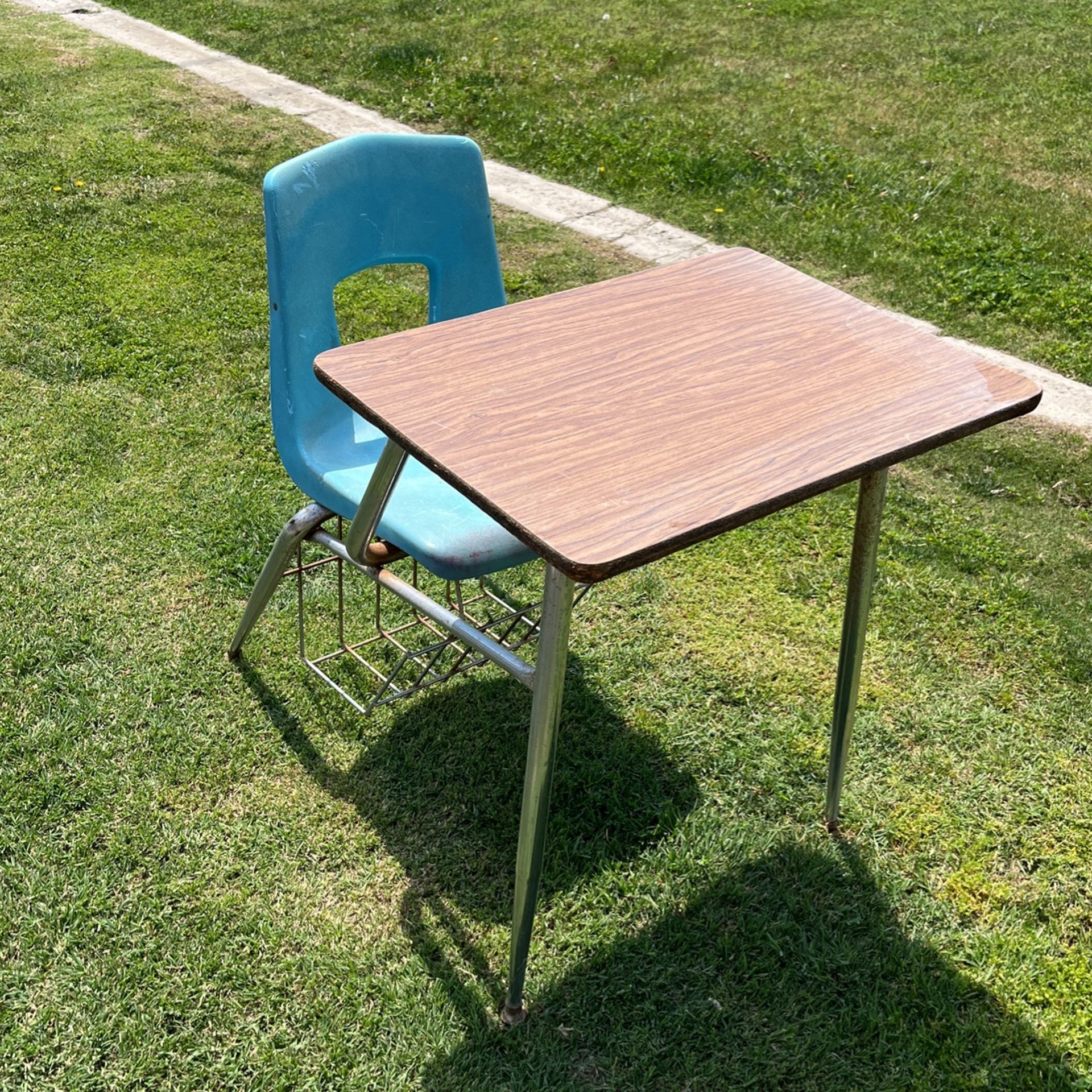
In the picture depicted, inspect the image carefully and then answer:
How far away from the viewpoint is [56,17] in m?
8.45

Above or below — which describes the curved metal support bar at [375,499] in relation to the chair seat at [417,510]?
above

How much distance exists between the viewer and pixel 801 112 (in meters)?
6.49

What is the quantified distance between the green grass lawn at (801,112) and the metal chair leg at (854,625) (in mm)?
2412

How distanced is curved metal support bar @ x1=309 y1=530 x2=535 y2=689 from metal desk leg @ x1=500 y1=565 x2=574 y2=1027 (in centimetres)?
6

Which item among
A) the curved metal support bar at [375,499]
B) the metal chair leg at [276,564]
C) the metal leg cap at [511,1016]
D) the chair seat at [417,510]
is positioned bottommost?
the metal leg cap at [511,1016]

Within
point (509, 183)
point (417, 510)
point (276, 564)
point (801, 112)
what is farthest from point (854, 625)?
point (801, 112)

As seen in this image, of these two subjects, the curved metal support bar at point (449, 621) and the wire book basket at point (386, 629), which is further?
the wire book basket at point (386, 629)

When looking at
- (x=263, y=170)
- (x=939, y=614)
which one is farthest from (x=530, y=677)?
(x=263, y=170)

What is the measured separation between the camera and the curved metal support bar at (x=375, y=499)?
6.22ft

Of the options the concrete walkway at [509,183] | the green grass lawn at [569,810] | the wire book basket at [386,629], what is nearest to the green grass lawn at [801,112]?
the concrete walkway at [509,183]

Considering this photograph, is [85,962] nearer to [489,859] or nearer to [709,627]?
[489,859]

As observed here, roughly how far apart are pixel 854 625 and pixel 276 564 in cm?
119

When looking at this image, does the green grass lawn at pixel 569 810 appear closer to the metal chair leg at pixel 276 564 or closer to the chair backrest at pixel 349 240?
the metal chair leg at pixel 276 564

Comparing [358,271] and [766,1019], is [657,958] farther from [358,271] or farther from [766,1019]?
[358,271]
